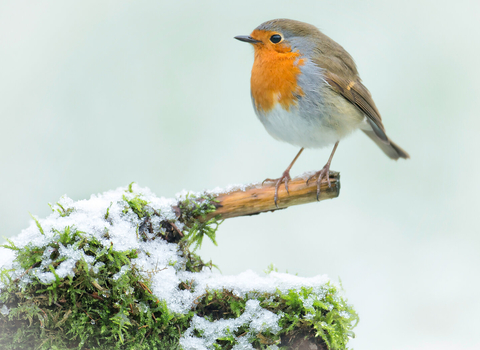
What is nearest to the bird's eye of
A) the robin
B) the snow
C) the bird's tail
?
the robin

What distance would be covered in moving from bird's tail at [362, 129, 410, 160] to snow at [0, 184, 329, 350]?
1.74 meters

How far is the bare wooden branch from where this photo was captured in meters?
2.38

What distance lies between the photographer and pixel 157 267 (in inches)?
78.8

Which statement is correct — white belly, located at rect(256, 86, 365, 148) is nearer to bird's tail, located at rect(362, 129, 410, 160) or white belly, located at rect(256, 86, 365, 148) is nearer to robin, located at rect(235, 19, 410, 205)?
robin, located at rect(235, 19, 410, 205)

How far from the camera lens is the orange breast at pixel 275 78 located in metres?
2.66

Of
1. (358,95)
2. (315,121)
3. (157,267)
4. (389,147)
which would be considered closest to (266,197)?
(315,121)

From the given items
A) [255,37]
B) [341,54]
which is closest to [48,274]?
[255,37]

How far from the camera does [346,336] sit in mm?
1975

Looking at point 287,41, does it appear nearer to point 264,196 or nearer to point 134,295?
point 264,196

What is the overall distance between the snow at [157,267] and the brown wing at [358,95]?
1373 millimetres

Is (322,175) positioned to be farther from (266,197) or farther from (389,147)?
(389,147)

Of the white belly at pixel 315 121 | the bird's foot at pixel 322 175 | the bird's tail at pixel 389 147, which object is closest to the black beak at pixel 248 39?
the white belly at pixel 315 121

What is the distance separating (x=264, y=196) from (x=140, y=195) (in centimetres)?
73

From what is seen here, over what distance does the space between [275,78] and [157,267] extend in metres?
1.47
